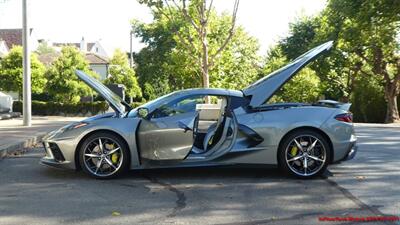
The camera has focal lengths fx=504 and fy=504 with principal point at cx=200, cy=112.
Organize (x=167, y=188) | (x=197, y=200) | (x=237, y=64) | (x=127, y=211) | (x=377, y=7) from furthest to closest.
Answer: (x=237, y=64)
(x=377, y=7)
(x=167, y=188)
(x=197, y=200)
(x=127, y=211)

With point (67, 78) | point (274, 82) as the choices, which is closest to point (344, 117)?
point (274, 82)

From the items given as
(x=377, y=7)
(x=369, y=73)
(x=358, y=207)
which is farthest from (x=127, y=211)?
(x=369, y=73)

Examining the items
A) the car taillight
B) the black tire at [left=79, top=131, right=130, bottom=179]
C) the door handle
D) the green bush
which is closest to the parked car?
the green bush

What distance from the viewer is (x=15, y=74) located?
33562 millimetres

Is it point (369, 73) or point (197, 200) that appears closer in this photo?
point (197, 200)

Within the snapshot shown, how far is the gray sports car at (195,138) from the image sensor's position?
6.64 metres

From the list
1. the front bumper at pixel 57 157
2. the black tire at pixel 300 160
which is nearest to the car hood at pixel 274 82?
the black tire at pixel 300 160

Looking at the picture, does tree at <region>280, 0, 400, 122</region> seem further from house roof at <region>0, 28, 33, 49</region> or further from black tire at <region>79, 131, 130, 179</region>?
house roof at <region>0, 28, 33, 49</region>

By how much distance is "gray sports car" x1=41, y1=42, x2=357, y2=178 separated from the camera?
21.8ft

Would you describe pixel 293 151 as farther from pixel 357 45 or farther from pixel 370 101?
pixel 370 101

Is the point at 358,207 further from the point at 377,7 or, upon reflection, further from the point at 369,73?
the point at 369,73

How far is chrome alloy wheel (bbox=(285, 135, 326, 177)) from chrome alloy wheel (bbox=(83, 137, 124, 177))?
2248 millimetres

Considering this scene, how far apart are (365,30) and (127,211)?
21755mm

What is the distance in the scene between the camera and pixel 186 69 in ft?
108
